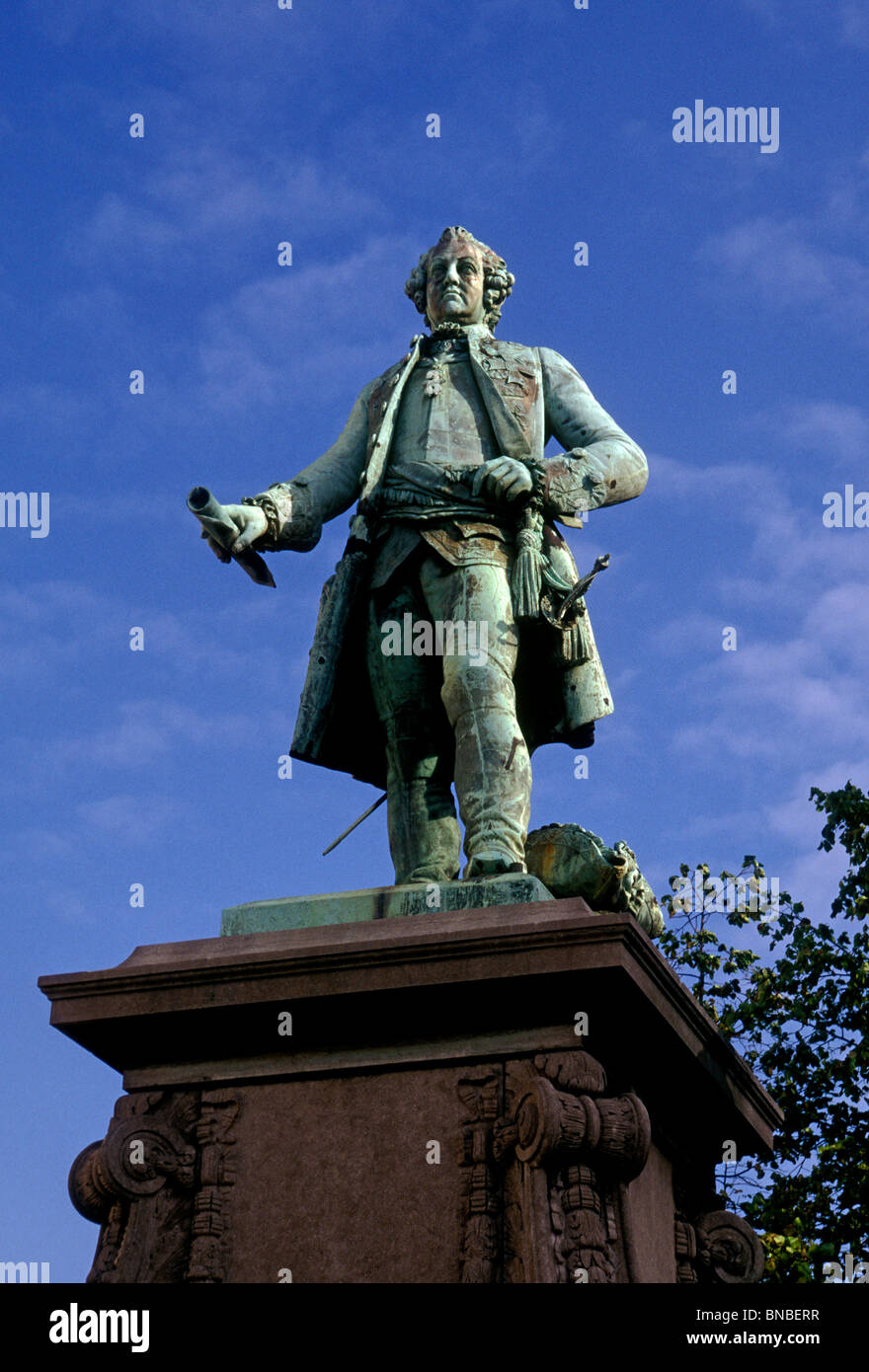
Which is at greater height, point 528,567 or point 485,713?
point 528,567

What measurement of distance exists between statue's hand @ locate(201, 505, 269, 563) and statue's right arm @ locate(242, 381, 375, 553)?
11cm

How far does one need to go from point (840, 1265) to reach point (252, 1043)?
9633 mm

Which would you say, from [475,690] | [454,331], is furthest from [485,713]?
[454,331]

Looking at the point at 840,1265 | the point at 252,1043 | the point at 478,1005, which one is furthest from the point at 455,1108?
the point at 840,1265

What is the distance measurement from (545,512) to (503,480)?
317 mm

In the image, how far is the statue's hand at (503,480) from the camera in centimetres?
859

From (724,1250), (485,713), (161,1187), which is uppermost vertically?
(485,713)

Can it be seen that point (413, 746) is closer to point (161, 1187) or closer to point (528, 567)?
point (528, 567)

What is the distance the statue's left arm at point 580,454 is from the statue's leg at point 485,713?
46 centimetres

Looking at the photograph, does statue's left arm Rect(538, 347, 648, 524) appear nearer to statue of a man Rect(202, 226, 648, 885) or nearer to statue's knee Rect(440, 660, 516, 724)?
statue of a man Rect(202, 226, 648, 885)

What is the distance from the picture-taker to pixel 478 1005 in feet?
23.7

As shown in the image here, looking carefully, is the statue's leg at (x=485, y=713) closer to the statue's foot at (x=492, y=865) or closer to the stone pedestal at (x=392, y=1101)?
the statue's foot at (x=492, y=865)

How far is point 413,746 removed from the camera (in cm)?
870
